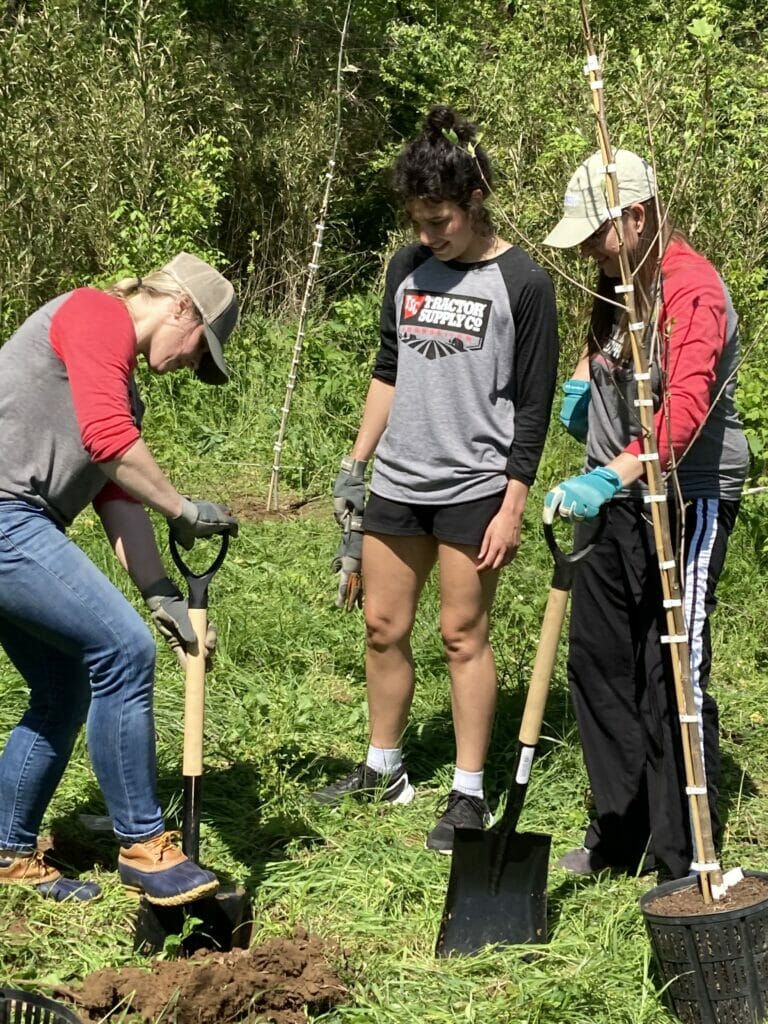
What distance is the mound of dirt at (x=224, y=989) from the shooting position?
2.85 m

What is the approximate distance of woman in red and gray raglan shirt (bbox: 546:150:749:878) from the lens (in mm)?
3100

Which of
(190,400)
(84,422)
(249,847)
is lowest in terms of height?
(249,847)

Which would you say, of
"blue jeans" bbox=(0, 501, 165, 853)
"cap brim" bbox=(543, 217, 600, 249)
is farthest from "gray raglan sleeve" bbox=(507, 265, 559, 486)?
"blue jeans" bbox=(0, 501, 165, 853)

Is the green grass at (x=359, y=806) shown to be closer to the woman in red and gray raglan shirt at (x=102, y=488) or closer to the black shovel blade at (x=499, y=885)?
the black shovel blade at (x=499, y=885)

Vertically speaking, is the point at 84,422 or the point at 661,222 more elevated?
the point at 661,222

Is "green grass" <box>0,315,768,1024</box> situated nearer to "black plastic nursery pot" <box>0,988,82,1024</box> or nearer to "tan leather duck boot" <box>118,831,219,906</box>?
"tan leather duck boot" <box>118,831,219,906</box>

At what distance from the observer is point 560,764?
Result: 4320 millimetres

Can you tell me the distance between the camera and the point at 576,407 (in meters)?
3.68

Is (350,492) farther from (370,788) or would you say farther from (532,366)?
(370,788)

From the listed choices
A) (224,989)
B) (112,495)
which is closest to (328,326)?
(112,495)

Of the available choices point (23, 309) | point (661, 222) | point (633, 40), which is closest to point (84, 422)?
point (661, 222)

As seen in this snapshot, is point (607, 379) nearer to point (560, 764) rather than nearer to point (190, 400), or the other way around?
point (560, 764)

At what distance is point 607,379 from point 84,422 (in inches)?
55.5

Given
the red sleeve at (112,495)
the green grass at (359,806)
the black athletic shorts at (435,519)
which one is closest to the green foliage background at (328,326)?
the green grass at (359,806)
